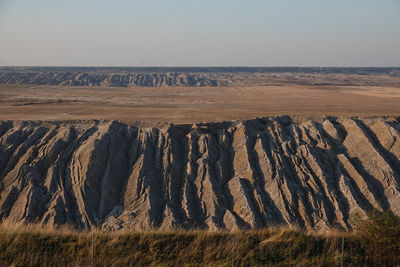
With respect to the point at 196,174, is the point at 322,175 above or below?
above

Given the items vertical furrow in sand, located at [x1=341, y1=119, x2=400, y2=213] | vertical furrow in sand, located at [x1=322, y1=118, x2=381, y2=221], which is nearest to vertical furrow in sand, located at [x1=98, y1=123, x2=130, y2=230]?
vertical furrow in sand, located at [x1=322, y1=118, x2=381, y2=221]

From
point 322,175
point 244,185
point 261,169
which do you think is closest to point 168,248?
point 244,185

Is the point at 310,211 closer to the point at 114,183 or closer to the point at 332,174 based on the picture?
the point at 332,174

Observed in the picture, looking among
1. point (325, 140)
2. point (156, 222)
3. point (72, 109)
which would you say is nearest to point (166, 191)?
point (156, 222)

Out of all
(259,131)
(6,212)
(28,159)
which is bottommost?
(6,212)

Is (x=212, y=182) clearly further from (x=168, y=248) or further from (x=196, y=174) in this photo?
(x=168, y=248)

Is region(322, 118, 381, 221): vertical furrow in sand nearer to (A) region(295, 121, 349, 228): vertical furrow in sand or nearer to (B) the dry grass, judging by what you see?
(A) region(295, 121, 349, 228): vertical furrow in sand

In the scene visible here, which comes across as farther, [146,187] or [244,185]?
[244,185]

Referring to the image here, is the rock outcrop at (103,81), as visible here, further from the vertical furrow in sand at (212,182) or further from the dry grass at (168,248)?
the dry grass at (168,248)
